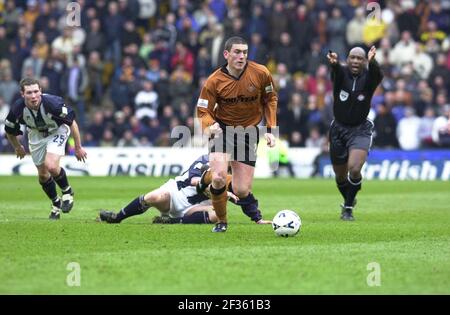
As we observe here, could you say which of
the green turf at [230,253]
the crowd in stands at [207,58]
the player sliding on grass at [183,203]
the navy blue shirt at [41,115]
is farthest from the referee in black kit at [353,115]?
the crowd in stands at [207,58]

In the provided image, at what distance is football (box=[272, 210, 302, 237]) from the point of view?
12.6 meters

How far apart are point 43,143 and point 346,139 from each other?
15.1 feet

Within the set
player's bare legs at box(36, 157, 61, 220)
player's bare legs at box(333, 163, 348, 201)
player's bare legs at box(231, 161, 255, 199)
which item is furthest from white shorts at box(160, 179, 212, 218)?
player's bare legs at box(333, 163, 348, 201)

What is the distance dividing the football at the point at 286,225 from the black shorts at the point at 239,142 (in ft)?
3.77

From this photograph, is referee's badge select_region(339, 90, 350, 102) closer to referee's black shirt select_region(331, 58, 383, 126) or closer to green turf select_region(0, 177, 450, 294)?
referee's black shirt select_region(331, 58, 383, 126)

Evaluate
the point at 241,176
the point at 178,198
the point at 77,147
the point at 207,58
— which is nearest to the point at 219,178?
the point at 241,176

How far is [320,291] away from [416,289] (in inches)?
33.2

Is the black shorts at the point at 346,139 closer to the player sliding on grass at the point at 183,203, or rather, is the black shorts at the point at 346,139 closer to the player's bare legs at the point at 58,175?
the player sliding on grass at the point at 183,203

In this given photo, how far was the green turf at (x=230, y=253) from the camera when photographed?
29.3 ft

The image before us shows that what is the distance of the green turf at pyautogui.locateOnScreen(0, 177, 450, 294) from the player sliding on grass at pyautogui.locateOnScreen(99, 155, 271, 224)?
24 centimetres

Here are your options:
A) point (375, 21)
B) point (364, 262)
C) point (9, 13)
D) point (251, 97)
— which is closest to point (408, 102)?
point (375, 21)

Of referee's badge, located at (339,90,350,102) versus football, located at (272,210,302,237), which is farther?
referee's badge, located at (339,90,350,102)

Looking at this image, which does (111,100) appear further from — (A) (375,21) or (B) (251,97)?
(B) (251,97)
